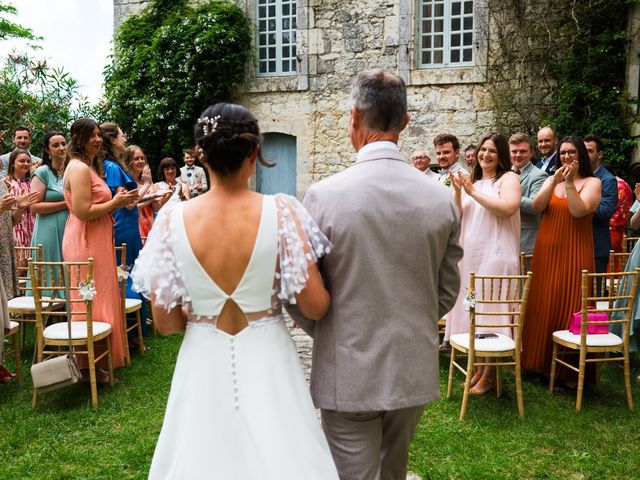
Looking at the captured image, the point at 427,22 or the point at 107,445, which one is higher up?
the point at 427,22

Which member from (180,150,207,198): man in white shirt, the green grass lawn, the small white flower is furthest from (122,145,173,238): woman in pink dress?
the green grass lawn

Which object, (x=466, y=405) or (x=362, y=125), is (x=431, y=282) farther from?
(x=466, y=405)

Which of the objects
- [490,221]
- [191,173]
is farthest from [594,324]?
[191,173]

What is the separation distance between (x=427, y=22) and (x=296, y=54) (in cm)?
256

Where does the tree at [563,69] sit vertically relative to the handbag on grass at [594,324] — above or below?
above

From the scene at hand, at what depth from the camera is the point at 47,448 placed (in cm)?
393

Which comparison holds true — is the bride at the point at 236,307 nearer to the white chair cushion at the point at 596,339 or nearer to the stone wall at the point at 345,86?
the white chair cushion at the point at 596,339

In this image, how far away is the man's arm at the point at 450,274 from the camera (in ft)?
7.73

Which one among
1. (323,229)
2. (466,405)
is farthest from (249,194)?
(466,405)

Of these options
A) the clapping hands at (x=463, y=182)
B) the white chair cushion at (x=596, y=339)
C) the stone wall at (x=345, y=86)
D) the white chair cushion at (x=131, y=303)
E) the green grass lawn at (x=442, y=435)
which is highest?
the stone wall at (x=345, y=86)

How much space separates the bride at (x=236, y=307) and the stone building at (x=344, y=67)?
9.44m

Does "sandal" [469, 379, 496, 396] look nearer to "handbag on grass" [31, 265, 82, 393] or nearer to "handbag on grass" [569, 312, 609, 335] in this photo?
"handbag on grass" [569, 312, 609, 335]

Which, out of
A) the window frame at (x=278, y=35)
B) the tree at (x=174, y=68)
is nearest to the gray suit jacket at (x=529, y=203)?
the window frame at (x=278, y=35)

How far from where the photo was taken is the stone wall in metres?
11.0
